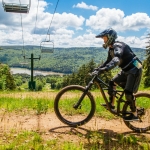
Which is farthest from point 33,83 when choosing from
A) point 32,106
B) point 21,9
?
point 32,106

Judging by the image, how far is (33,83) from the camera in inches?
1238

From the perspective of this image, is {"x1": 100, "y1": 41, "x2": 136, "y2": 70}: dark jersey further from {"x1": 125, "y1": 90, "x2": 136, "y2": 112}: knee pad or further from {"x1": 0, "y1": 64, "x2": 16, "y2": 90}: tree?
{"x1": 0, "y1": 64, "x2": 16, "y2": 90}: tree

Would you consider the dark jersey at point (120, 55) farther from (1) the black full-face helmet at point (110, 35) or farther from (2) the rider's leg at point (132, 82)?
(2) the rider's leg at point (132, 82)

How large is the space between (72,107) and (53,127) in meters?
0.77

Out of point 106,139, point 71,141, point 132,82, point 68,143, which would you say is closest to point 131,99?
point 132,82

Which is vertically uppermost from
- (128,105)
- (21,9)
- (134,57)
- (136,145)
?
(21,9)

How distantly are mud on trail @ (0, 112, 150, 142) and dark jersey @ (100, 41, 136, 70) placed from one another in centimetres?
137

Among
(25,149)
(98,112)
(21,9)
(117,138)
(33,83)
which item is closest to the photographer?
(25,149)

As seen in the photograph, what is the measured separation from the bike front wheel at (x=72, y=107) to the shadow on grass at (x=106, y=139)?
0.26 metres

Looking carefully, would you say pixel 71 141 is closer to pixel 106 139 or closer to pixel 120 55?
pixel 106 139

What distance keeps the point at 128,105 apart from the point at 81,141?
5.62ft

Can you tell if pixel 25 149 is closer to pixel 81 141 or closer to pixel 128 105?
pixel 81 141

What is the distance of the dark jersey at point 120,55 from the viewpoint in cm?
574

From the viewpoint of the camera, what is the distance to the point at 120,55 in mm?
5793
